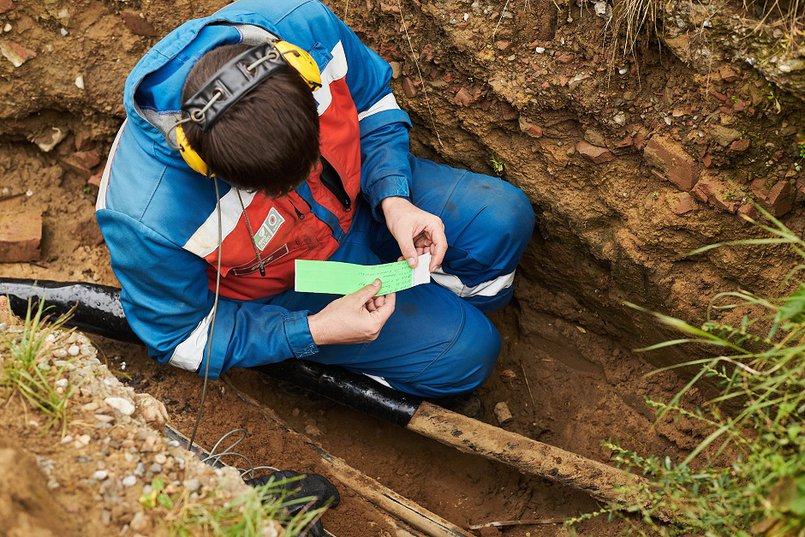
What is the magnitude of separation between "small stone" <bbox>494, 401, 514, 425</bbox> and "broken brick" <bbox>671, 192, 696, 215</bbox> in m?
1.16

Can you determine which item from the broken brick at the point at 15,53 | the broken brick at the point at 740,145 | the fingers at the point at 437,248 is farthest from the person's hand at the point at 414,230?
the broken brick at the point at 15,53

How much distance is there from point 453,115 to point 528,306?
997 mm

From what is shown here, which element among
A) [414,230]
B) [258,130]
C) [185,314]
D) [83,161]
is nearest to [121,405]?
[185,314]

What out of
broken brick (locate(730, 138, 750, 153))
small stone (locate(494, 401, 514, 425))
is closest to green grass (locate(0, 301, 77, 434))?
small stone (locate(494, 401, 514, 425))

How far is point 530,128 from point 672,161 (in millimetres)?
577

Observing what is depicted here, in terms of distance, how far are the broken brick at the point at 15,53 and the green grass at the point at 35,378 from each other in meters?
1.83

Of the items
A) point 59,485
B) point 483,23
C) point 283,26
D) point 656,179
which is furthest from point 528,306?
point 59,485

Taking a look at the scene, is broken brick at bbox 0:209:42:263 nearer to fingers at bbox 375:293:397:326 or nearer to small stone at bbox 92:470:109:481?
fingers at bbox 375:293:397:326

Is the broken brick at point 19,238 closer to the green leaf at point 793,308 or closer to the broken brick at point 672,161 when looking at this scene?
the broken brick at point 672,161

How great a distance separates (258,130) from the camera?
72.6 inches

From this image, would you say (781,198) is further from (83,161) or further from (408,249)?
(83,161)

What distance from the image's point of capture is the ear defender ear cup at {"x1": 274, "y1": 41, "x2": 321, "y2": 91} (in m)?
1.96

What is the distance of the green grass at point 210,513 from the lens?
1702mm

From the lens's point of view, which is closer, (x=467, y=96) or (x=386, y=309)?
(x=386, y=309)
